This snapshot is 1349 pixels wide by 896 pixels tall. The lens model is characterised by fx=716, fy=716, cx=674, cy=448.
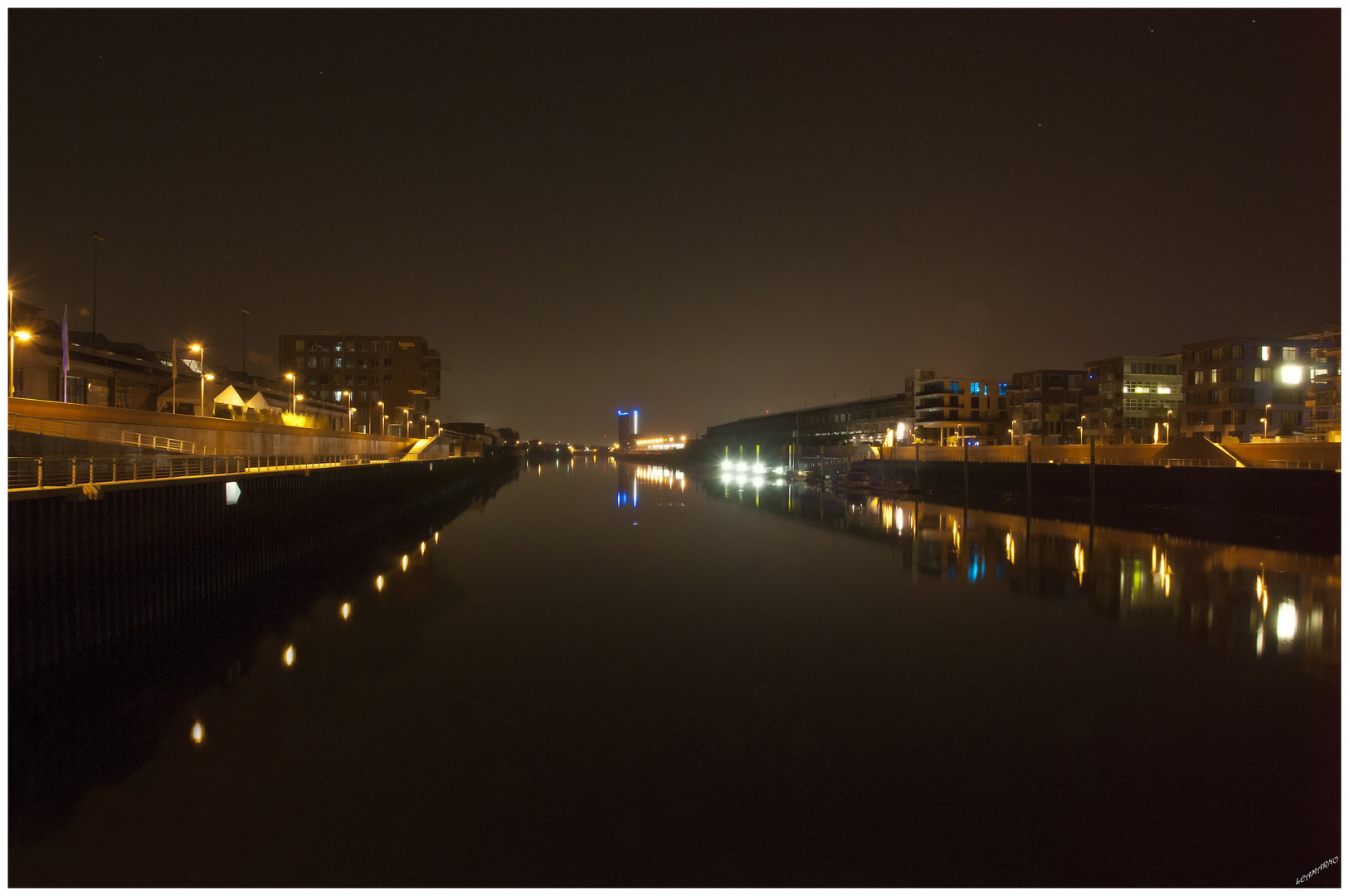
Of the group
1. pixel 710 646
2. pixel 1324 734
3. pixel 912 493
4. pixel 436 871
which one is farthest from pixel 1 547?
pixel 912 493

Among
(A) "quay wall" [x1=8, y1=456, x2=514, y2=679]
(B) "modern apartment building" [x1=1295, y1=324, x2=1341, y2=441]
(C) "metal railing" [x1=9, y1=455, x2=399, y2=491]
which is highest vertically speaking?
(B) "modern apartment building" [x1=1295, y1=324, x2=1341, y2=441]

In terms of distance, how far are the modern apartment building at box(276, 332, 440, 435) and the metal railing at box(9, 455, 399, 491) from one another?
6596cm

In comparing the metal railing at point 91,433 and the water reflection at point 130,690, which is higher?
the metal railing at point 91,433

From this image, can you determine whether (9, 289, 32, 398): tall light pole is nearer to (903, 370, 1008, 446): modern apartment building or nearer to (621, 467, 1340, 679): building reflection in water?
(621, 467, 1340, 679): building reflection in water

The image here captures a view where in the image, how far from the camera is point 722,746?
9.48 m

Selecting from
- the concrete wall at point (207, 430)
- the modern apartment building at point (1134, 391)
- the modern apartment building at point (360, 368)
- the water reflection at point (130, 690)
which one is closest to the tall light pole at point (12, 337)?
the concrete wall at point (207, 430)

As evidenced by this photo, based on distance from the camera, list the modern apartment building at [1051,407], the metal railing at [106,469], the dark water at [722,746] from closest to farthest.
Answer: the dark water at [722,746]
the metal railing at [106,469]
the modern apartment building at [1051,407]

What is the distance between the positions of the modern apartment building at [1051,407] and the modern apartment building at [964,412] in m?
8.14

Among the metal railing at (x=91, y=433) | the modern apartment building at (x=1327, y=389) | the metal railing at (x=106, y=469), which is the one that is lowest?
the metal railing at (x=106, y=469)

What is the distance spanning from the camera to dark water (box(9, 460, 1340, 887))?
23.4ft

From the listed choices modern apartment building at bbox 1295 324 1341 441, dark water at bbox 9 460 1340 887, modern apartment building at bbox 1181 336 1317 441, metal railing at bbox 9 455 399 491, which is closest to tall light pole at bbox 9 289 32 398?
metal railing at bbox 9 455 399 491

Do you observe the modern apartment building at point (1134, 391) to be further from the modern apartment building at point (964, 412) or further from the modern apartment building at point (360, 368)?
the modern apartment building at point (360, 368)

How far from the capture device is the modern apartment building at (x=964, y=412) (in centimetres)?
8788

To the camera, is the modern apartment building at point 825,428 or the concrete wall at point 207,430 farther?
the modern apartment building at point 825,428
